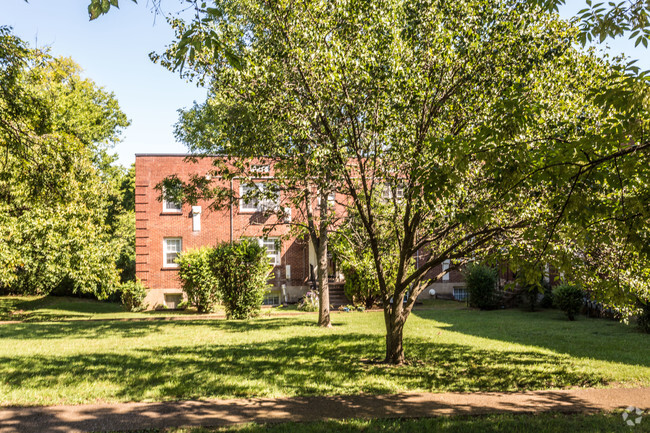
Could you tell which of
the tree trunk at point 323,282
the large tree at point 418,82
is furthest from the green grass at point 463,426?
the tree trunk at point 323,282

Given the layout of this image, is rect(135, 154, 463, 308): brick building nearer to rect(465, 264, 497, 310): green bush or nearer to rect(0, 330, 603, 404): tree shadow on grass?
rect(465, 264, 497, 310): green bush

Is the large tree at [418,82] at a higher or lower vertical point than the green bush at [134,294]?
higher

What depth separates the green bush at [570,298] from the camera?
17484mm

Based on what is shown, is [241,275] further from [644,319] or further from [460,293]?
[460,293]

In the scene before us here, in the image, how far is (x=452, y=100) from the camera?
28.3 ft

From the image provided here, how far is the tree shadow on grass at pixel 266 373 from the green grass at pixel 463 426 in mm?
1514

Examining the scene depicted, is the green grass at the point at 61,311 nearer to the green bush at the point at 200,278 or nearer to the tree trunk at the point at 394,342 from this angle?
the green bush at the point at 200,278

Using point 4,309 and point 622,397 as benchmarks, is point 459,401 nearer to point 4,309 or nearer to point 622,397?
point 622,397

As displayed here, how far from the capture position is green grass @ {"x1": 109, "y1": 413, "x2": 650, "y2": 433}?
18.3ft

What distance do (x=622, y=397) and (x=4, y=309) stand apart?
86.2 ft

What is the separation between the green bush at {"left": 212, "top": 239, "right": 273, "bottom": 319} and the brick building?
7.11 m

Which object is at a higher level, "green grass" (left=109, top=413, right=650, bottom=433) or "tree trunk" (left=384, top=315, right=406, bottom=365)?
"tree trunk" (left=384, top=315, right=406, bottom=365)

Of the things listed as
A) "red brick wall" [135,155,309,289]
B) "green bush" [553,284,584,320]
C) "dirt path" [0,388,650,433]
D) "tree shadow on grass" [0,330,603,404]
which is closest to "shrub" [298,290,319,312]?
"red brick wall" [135,155,309,289]

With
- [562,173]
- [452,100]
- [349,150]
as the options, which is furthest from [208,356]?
[562,173]
